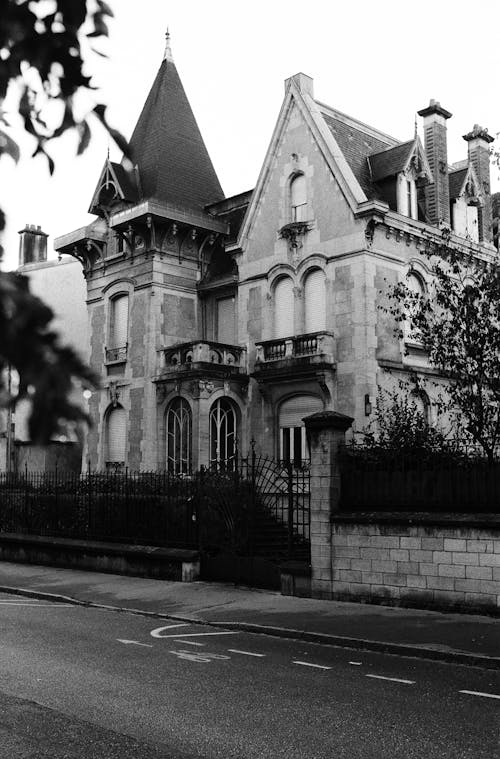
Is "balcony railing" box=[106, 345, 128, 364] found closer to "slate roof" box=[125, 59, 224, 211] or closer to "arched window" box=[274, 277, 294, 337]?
"slate roof" box=[125, 59, 224, 211]

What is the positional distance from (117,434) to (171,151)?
10305 mm

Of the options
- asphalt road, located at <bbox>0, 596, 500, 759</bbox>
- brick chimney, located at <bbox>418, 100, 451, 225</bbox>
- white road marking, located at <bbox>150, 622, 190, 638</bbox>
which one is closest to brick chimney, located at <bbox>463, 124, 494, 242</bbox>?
brick chimney, located at <bbox>418, 100, 451, 225</bbox>

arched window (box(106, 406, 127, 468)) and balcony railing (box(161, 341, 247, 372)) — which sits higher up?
balcony railing (box(161, 341, 247, 372))

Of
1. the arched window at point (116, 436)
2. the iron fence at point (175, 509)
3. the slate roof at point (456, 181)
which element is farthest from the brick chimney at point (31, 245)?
the slate roof at point (456, 181)

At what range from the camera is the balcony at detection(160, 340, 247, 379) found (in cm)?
2539

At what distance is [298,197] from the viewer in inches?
1022

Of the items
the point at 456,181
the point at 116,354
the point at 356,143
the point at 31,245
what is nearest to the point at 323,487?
the point at 356,143

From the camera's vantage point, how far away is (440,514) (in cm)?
1295

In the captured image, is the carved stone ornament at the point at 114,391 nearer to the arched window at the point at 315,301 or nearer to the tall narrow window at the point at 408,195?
the arched window at the point at 315,301

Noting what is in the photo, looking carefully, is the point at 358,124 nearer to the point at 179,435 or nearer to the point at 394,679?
the point at 179,435

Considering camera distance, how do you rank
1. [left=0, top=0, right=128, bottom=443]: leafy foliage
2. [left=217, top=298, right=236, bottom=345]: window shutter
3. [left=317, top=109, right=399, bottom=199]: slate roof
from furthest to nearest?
[left=217, top=298, right=236, bottom=345]: window shutter
[left=317, top=109, right=399, bottom=199]: slate roof
[left=0, top=0, right=128, bottom=443]: leafy foliage

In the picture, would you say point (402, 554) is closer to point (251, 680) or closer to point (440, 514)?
point (440, 514)

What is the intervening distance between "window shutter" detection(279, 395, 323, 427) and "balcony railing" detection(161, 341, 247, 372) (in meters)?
2.02

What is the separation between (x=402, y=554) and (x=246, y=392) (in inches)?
529
